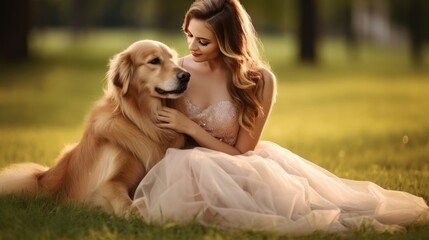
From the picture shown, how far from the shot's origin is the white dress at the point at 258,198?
4.40 meters

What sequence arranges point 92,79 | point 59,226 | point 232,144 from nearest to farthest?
1. point 59,226
2. point 232,144
3. point 92,79

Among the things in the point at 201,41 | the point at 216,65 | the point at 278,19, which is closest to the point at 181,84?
the point at 201,41

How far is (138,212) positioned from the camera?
453 cm

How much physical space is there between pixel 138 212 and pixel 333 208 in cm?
130

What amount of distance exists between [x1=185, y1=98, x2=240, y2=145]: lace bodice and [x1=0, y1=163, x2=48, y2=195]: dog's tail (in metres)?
1.24

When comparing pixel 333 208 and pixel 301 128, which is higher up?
pixel 333 208

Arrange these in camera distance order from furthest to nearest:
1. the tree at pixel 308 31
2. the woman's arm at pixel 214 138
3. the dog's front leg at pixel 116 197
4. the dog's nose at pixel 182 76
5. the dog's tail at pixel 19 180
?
the tree at pixel 308 31 < the dog's tail at pixel 19 180 < the woman's arm at pixel 214 138 < the dog's nose at pixel 182 76 < the dog's front leg at pixel 116 197

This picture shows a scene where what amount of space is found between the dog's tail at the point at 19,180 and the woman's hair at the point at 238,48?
1.56 metres

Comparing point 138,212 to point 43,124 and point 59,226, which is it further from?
point 43,124

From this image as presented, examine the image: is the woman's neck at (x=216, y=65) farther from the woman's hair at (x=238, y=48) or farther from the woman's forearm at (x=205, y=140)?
the woman's forearm at (x=205, y=140)

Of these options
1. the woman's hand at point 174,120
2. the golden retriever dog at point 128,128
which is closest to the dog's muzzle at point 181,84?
the golden retriever dog at point 128,128

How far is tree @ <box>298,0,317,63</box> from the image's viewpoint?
2517 cm

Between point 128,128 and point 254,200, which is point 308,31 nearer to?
point 128,128

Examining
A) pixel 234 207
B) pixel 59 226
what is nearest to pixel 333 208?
pixel 234 207
